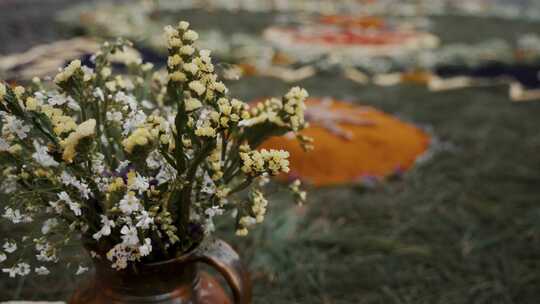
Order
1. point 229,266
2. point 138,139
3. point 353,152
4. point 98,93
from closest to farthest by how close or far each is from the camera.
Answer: point 138,139 < point 98,93 < point 229,266 < point 353,152

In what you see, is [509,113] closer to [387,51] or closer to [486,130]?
[486,130]

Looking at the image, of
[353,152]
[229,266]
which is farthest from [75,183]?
[353,152]

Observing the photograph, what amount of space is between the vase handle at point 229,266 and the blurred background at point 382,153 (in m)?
0.26

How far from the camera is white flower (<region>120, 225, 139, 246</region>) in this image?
3.08 feet

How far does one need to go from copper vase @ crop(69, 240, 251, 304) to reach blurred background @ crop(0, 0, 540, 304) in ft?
0.32

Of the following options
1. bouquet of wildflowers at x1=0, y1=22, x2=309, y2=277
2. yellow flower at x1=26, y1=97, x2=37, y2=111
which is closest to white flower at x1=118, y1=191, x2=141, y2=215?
bouquet of wildflowers at x1=0, y1=22, x2=309, y2=277

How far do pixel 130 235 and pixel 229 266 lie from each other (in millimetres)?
309

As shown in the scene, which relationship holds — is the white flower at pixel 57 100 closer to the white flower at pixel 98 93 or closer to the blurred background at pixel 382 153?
the white flower at pixel 98 93

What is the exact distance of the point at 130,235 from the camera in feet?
3.12

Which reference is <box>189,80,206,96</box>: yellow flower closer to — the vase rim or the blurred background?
the blurred background

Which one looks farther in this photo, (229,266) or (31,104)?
A: (229,266)

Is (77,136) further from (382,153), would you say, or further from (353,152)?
(382,153)

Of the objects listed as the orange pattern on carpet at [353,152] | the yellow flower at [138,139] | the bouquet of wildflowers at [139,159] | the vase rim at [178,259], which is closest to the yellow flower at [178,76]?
the bouquet of wildflowers at [139,159]

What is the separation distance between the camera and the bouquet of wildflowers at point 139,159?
0.96 metres
